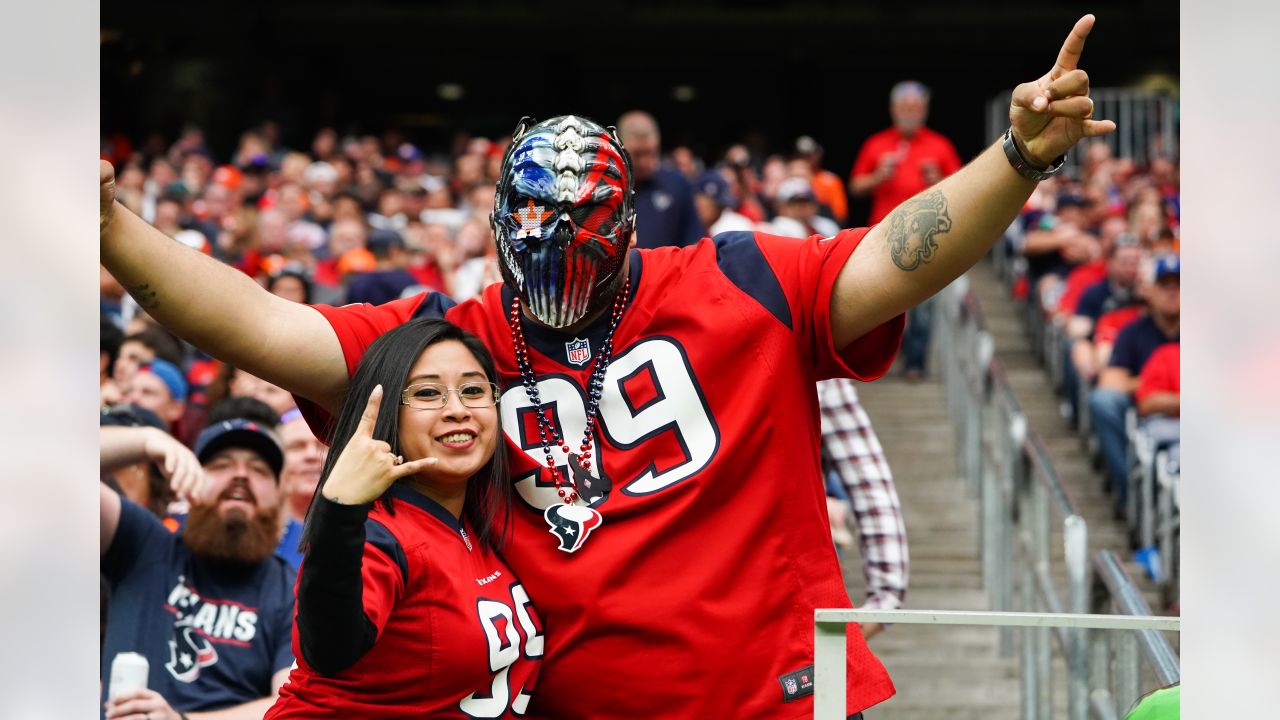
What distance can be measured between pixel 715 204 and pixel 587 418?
27.9ft

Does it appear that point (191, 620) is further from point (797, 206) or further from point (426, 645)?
point (797, 206)

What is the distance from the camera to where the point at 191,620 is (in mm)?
4688

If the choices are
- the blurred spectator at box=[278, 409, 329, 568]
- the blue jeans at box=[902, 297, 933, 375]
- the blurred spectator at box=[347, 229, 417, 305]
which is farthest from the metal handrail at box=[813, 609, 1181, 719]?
the blue jeans at box=[902, 297, 933, 375]

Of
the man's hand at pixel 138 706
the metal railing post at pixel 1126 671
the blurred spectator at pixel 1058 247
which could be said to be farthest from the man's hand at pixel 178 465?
the blurred spectator at pixel 1058 247

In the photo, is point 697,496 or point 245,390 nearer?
point 697,496

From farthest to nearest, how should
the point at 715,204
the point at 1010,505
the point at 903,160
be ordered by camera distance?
the point at 903,160, the point at 715,204, the point at 1010,505

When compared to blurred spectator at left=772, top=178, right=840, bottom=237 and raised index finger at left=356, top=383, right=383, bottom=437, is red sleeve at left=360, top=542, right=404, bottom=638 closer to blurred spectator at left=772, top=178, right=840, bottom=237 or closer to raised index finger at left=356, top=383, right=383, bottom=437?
raised index finger at left=356, top=383, right=383, bottom=437

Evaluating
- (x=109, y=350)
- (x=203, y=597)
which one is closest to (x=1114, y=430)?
(x=109, y=350)

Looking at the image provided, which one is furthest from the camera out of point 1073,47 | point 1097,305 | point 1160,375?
point 1097,305

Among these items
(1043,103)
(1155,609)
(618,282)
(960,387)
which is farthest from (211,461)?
(960,387)

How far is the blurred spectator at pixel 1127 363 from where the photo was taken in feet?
30.2
